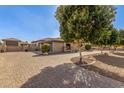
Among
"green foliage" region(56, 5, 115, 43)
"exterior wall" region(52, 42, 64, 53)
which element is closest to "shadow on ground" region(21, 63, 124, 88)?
"green foliage" region(56, 5, 115, 43)

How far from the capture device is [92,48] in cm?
2459

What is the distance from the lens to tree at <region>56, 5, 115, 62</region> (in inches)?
314

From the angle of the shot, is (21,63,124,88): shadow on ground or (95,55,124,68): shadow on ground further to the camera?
(95,55,124,68): shadow on ground

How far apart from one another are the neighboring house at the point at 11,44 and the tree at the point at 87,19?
50.7 ft

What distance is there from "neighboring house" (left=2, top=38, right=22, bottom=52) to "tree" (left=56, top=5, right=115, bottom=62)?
15.5 meters

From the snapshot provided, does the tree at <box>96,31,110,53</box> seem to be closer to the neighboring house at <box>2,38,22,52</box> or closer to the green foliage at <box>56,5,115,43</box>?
the green foliage at <box>56,5,115,43</box>

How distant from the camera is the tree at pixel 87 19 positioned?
798 centimetres

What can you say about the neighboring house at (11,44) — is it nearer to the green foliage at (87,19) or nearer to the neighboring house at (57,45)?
the neighboring house at (57,45)

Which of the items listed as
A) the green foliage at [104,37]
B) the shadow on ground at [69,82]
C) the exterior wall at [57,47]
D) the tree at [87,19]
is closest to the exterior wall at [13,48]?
the exterior wall at [57,47]

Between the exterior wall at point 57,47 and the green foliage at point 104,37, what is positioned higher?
the green foliage at point 104,37
